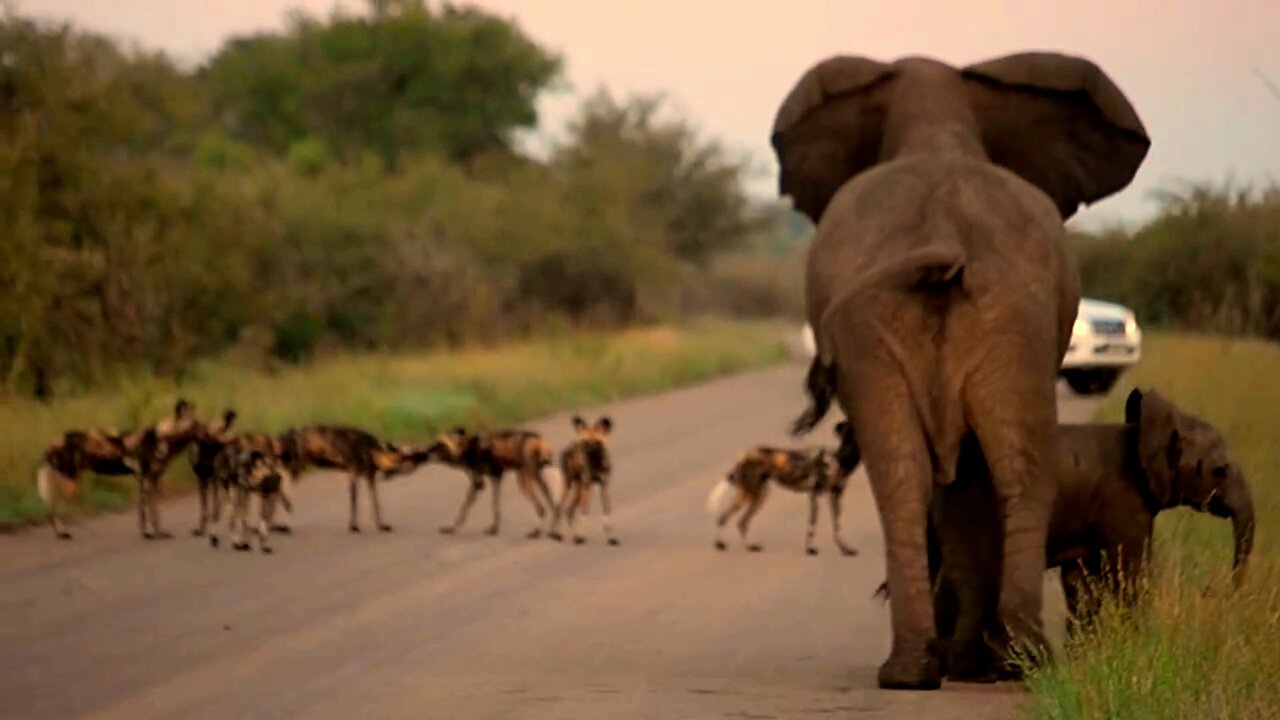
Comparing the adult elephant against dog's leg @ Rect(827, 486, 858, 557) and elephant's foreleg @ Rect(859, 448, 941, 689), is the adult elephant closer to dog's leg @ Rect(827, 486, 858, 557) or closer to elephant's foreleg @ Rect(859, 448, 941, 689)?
elephant's foreleg @ Rect(859, 448, 941, 689)

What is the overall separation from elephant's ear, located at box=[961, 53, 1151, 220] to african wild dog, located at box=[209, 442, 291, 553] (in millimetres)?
5654

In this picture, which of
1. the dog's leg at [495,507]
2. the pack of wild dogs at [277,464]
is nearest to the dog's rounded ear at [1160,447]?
the pack of wild dogs at [277,464]

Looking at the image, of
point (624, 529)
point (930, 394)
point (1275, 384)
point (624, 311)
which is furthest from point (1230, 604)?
→ point (624, 311)

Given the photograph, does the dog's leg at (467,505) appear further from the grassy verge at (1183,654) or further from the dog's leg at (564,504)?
the grassy verge at (1183,654)

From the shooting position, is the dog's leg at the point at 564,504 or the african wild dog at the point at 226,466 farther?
the dog's leg at the point at 564,504

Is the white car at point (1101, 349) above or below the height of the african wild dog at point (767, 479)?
above

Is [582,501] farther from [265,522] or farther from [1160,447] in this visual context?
[1160,447]

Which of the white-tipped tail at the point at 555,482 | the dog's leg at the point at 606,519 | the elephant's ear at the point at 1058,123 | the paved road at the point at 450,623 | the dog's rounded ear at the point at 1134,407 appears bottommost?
the paved road at the point at 450,623

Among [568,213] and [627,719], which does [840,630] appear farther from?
[568,213]

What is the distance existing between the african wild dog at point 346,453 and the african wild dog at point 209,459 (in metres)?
0.52

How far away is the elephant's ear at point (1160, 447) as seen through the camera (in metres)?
11.1

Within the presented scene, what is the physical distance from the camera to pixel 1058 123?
488 inches

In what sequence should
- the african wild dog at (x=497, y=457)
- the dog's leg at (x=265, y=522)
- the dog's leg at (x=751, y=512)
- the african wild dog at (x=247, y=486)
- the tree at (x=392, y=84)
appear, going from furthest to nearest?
the tree at (x=392, y=84) < the african wild dog at (x=497, y=457) < the dog's leg at (x=751, y=512) < the african wild dog at (x=247, y=486) < the dog's leg at (x=265, y=522)

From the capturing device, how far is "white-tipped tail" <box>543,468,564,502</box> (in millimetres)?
17531
